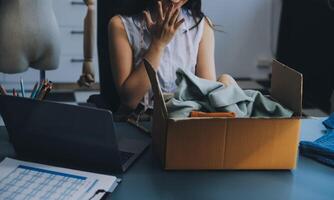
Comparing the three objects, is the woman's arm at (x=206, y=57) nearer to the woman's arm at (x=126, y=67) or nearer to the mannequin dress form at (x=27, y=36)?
the woman's arm at (x=126, y=67)

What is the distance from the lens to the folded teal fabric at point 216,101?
0.97 meters

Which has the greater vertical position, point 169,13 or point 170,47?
point 169,13

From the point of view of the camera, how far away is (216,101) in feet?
3.18

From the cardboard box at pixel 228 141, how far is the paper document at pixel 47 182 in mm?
134

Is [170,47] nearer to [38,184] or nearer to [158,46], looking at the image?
[158,46]

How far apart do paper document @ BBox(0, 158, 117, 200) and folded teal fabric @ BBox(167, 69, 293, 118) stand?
0.19 meters

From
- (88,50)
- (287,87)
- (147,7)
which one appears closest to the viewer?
(287,87)

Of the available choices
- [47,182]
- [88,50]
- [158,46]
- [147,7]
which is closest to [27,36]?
[88,50]

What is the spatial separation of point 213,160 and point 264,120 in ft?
0.41

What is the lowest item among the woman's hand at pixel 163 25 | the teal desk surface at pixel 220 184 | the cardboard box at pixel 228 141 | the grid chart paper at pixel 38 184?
the teal desk surface at pixel 220 184

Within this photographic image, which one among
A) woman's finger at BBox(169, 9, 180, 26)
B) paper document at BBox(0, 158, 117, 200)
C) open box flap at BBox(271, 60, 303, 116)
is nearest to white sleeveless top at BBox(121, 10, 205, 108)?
woman's finger at BBox(169, 9, 180, 26)

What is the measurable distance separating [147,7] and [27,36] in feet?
Answer: 2.36

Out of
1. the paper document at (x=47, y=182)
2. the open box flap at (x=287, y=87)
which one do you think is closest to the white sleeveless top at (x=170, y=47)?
the open box flap at (x=287, y=87)

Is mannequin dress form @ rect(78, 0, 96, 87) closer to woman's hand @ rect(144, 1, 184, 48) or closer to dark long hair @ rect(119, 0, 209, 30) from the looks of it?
dark long hair @ rect(119, 0, 209, 30)
